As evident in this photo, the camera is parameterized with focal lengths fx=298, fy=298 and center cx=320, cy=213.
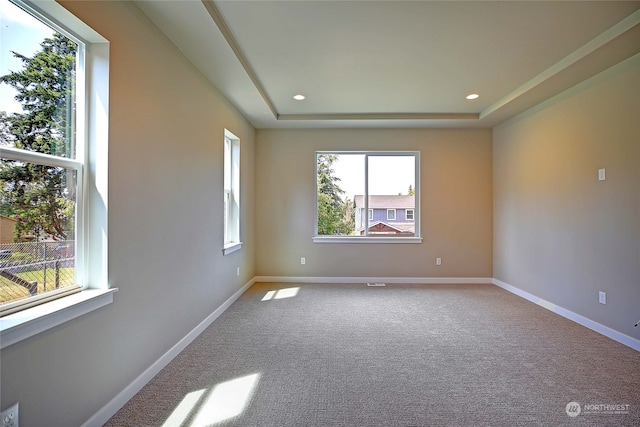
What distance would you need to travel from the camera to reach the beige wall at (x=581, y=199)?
2.69 meters

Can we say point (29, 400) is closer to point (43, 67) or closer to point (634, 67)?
point (43, 67)

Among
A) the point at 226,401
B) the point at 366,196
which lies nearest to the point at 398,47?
the point at 366,196

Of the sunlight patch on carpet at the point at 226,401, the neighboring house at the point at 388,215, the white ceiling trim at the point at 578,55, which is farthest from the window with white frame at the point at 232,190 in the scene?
the white ceiling trim at the point at 578,55

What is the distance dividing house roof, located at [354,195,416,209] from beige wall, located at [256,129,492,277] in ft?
0.74

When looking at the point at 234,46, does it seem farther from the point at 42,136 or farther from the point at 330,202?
the point at 330,202

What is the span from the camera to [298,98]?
3.82m

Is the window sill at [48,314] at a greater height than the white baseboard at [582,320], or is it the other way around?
the window sill at [48,314]

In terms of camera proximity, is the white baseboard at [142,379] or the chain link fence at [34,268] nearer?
the chain link fence at [34,268]

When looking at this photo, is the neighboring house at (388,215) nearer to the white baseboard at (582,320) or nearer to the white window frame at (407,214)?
the white window frame at (407,214)

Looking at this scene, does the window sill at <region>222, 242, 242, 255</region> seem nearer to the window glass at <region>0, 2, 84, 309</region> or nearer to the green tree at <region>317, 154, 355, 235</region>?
the green tree at <region>317, 154, 355, 235</region>

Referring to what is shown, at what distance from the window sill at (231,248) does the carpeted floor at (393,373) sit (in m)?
0.71

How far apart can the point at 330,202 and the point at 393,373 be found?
3191 millimetres

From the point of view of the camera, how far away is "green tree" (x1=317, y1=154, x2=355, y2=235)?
5059 millimetres

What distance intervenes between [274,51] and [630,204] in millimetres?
3486
